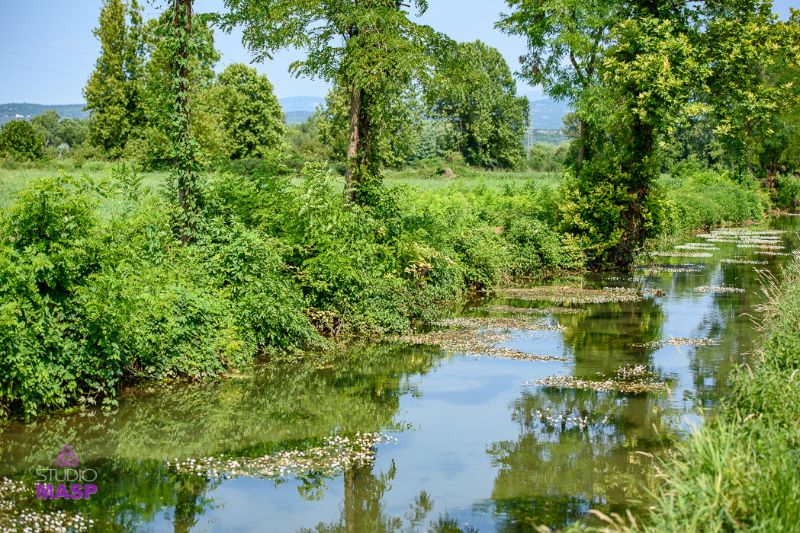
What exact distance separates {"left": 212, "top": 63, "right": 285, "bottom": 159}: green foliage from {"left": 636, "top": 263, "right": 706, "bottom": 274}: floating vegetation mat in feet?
180

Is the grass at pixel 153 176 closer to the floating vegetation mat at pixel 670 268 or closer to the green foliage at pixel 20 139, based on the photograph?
the floating vegetation mat at pixel 670 268

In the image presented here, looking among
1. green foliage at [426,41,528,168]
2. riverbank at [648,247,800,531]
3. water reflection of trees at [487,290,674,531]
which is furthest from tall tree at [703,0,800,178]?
green foliage at [426,41,528,168]

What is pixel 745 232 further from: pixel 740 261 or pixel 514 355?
pixel 514 355

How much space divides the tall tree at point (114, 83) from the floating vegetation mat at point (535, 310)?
147ft

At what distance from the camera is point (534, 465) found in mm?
9109

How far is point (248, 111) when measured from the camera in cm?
8125

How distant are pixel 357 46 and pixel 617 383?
31.5 ft

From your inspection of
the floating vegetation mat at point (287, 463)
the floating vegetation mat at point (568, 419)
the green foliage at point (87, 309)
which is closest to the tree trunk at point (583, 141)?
the green foliage at point (87, 309)

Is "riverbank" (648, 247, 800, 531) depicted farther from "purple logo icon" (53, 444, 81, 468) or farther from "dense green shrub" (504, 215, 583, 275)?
"dense green shrub" (504, 215, 583, 275)

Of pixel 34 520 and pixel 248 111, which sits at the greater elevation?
pixel 248 111

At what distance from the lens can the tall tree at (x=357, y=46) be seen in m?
17.6

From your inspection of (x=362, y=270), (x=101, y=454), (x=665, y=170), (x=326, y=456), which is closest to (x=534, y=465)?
(x=326, y=456)

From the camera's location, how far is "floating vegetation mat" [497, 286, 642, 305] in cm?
2075

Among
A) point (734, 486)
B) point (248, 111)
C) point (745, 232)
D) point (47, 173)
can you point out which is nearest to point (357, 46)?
point (734, 486)
